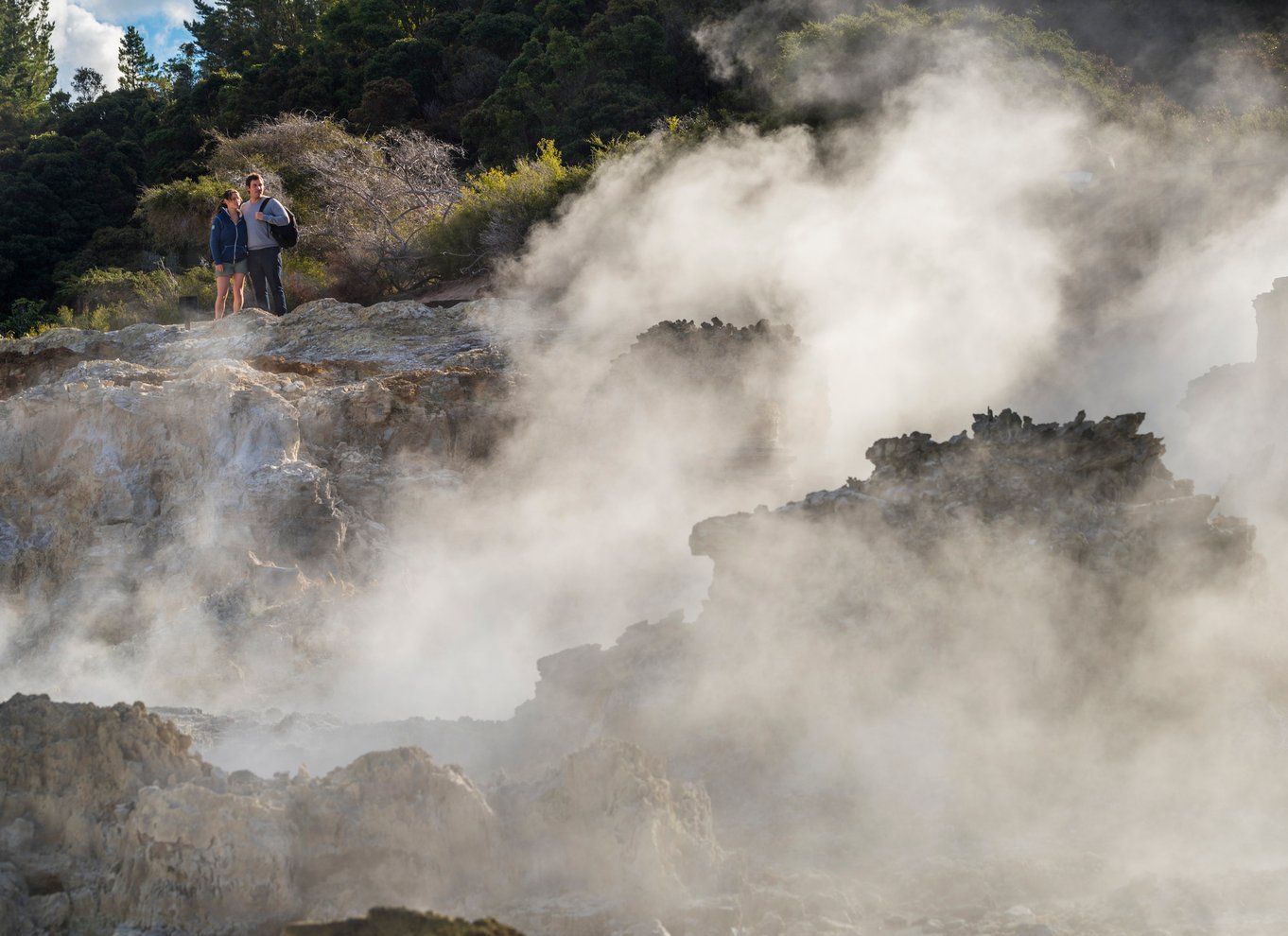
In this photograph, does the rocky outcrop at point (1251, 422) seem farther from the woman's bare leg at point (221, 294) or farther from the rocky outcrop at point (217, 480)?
the woman's bare leg at point (221, 294)

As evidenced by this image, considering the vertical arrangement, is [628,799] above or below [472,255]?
below

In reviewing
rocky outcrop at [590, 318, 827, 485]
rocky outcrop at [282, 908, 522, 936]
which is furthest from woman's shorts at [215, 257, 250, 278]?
rocky outcrop at [282, 908, 522, 936]

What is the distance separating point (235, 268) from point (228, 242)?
20 centimetres

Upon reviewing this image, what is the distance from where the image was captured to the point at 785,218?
10.0m

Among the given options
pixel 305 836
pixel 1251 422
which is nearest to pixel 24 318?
pixel 1251 422

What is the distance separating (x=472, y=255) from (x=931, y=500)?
644 cm

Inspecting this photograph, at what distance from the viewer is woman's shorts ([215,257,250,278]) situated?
910 centimetres

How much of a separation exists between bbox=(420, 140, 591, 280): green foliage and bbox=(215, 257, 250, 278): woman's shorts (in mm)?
1799

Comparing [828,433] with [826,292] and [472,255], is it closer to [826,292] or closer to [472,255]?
[826,292]

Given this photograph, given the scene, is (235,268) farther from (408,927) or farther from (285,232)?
(408,927)

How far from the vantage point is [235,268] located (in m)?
9.14

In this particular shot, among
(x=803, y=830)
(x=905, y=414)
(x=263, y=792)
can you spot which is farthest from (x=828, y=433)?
(x=263, y=792)

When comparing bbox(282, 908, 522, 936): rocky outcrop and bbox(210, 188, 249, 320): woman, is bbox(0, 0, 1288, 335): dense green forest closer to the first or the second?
bbox(210, 188, 249, 320): woman

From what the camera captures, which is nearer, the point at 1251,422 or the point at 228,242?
the point at 1251,422
